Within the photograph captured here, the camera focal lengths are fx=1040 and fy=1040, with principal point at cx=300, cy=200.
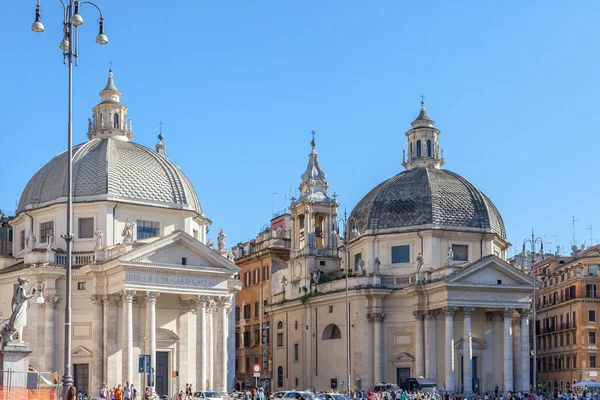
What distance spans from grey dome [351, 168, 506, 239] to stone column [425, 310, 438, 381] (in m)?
6.32

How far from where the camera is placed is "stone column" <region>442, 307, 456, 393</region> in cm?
6862

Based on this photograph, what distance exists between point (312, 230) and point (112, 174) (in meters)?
20.7

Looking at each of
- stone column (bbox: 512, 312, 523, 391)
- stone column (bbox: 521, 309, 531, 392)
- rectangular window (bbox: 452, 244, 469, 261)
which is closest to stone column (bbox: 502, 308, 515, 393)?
stone column (bbox: 512, 312, 523, 391)

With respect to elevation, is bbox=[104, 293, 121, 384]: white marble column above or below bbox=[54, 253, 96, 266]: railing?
below

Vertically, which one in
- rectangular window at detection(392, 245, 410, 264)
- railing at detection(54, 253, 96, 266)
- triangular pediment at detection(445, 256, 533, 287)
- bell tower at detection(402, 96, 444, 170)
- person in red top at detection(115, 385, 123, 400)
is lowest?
person in red top at detection(115, 385, 123, 400)

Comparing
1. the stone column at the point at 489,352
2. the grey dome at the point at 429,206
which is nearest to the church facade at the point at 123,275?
the grey dome at the point at 429,206

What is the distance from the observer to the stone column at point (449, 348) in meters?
68.6

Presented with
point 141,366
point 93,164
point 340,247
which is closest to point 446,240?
point 340,247

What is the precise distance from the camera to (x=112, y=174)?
63.8 m

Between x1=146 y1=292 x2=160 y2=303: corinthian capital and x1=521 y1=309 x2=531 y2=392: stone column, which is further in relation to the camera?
x1=521 y1=309 x2=531 y2=392: stone column

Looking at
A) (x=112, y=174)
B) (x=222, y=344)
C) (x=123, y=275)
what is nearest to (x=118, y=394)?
(x=123, y=275)

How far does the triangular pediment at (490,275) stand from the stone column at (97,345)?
22.7 m

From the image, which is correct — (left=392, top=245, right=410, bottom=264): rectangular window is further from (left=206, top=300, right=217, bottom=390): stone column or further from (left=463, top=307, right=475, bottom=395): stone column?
(left=206, top=300, right=217, bottom=390): stone column

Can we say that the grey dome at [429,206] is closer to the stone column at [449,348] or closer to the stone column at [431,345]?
the stone column at [431,345]
